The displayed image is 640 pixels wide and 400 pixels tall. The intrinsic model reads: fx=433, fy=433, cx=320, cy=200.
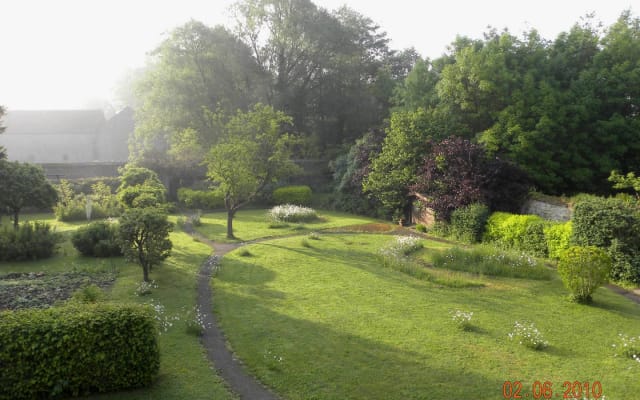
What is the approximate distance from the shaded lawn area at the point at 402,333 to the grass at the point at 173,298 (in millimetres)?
843

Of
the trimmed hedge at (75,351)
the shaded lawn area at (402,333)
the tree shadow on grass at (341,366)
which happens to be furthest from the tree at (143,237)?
the trimmed hedge at (75,351)

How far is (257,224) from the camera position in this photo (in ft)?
78.7

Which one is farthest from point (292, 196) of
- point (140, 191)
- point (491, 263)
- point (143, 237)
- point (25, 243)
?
point (491, 263)

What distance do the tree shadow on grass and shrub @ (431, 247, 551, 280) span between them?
20.3ft

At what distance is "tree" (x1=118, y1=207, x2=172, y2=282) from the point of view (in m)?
Result: 13.2

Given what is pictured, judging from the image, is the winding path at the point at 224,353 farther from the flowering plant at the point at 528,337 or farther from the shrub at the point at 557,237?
the flowering plant at the point at 528,337

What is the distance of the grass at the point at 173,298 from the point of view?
281 inches

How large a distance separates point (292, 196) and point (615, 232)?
20176 mm

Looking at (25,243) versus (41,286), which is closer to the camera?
(41,286)

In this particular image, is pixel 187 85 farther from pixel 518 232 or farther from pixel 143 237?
pixel 518 232

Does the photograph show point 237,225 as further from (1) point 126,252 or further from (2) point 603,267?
(2) point 603,267

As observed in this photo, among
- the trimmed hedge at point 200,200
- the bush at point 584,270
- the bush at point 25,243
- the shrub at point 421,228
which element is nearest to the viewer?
the bush at point 584,270

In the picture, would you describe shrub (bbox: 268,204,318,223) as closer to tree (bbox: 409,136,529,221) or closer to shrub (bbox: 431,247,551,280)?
tree (bbox: 409,136,529,221)

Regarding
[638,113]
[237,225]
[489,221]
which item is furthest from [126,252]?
[638,113]
